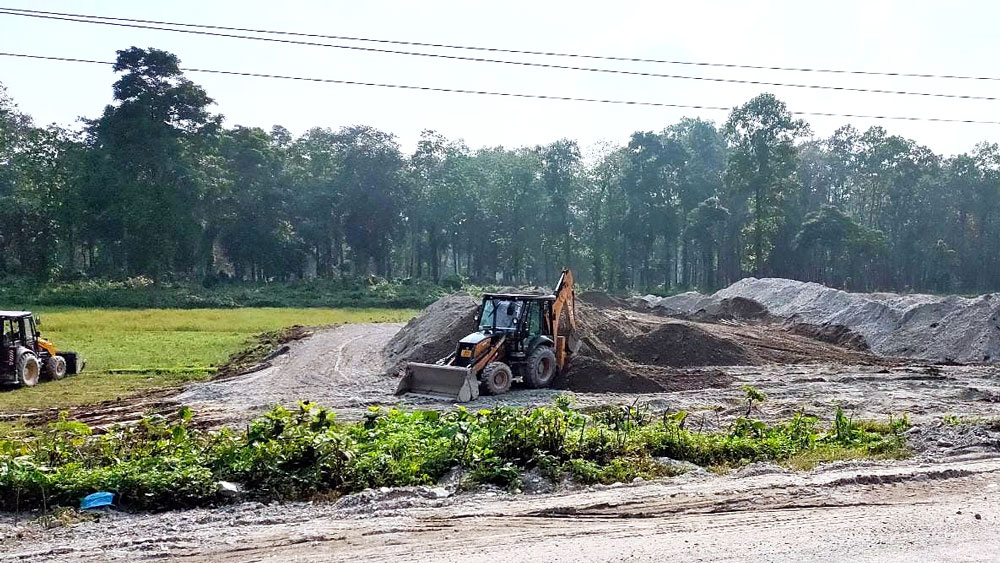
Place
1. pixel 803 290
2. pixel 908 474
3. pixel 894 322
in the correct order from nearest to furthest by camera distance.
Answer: pixel 908 474, pixel 894 322, pixel 803 290

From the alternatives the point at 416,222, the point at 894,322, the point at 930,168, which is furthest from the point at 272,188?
the point at 930,168

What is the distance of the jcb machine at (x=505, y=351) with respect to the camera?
736 inches

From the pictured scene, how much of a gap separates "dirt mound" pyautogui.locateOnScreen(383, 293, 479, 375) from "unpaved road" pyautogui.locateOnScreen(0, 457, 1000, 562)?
46.4 feet

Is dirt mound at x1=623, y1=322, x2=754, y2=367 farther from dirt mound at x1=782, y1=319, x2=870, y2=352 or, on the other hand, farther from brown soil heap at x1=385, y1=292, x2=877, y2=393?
dirt mound at x1=782, y1=319, x2=870, y2=352

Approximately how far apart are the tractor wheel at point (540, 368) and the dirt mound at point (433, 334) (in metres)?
4.62

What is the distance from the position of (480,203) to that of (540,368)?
214 ft

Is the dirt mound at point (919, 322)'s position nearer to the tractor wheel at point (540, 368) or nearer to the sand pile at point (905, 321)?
the sand pile at point (905, 321)

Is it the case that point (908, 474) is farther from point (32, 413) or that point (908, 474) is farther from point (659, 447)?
point (32, 413)

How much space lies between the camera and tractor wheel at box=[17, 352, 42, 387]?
2157 cm

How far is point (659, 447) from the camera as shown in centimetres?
1191

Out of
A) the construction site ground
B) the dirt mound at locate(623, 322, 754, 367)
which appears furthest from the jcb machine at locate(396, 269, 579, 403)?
the dirt mound at locate(623, 322, 754, 367)

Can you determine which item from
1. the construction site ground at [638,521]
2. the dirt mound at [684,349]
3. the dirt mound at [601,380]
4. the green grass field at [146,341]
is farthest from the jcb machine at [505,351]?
the green grass field at [146,341]

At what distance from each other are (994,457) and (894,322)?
2230cm

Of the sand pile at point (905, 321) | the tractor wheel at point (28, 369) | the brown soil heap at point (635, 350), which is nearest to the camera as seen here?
the brown soil heap at point (635, 350)
